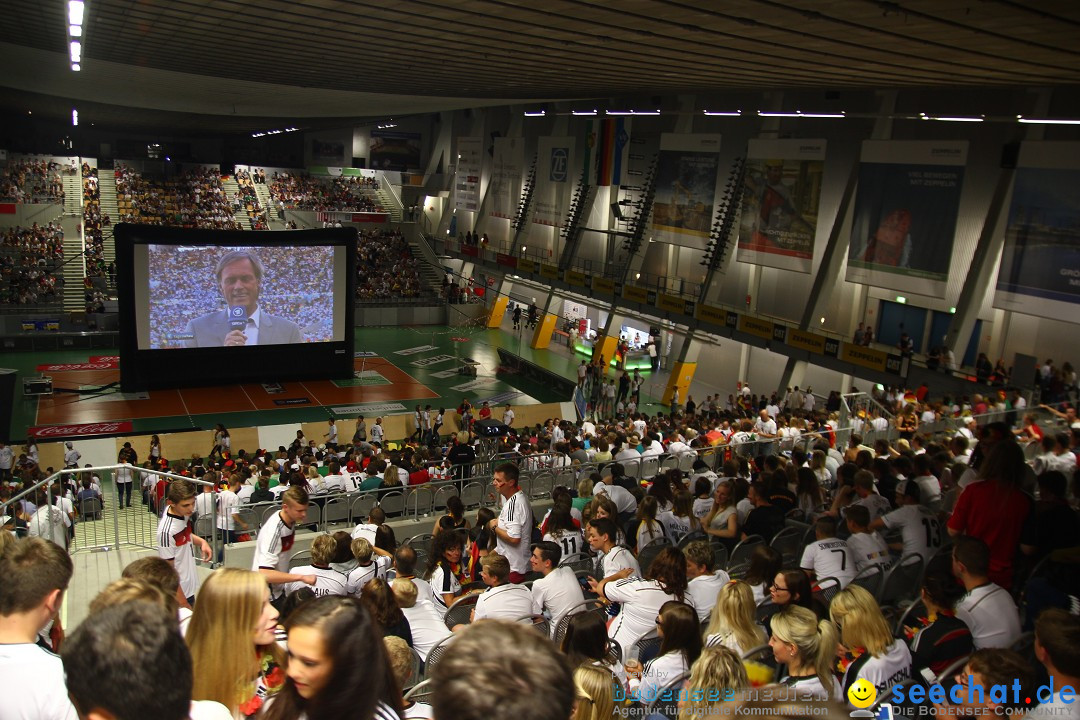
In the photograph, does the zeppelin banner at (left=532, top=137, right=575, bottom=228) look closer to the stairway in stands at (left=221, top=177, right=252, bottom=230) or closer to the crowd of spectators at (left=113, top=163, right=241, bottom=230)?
the stairway in stands at (left=221, top=177, right=252, bottom=230)

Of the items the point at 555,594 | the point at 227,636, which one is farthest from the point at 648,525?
the point at 227,636

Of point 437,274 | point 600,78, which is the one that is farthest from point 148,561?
point 437,274

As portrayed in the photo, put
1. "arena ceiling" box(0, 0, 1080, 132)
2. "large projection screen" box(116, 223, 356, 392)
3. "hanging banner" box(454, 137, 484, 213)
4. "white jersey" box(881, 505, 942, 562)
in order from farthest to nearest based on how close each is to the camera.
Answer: "hanging banner" box(454, 137, 484, 213) → "large projection screen" box(116, 223, 356, 392) → "arena ceiling" box(0, 0, 1080, 132) → "white jersey" box(881, 505, 942, 562)

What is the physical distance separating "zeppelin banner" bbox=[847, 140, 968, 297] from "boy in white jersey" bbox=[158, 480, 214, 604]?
825 inches

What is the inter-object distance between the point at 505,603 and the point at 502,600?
0.09 feet

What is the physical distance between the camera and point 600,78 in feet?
68.5

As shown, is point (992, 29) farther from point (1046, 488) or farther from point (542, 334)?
point (542, 334)

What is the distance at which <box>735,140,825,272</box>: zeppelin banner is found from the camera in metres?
25.7

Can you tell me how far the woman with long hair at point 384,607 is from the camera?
4895 mm

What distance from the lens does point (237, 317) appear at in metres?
26.1

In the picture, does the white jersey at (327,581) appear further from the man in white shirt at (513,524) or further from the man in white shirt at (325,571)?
the man in white shirt at (513,524)

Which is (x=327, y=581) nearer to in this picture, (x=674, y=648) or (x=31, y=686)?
(x=674, y=648)

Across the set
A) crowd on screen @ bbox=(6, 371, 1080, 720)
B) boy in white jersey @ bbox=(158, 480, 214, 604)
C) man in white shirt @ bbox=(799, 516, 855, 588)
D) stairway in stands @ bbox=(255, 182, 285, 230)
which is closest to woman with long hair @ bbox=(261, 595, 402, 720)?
crowd on screen @ bbox=(6, 371, 1080, 720)

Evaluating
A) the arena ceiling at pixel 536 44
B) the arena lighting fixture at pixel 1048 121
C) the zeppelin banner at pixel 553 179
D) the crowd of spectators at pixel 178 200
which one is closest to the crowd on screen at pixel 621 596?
the arena ceiling at pixel 536 44
